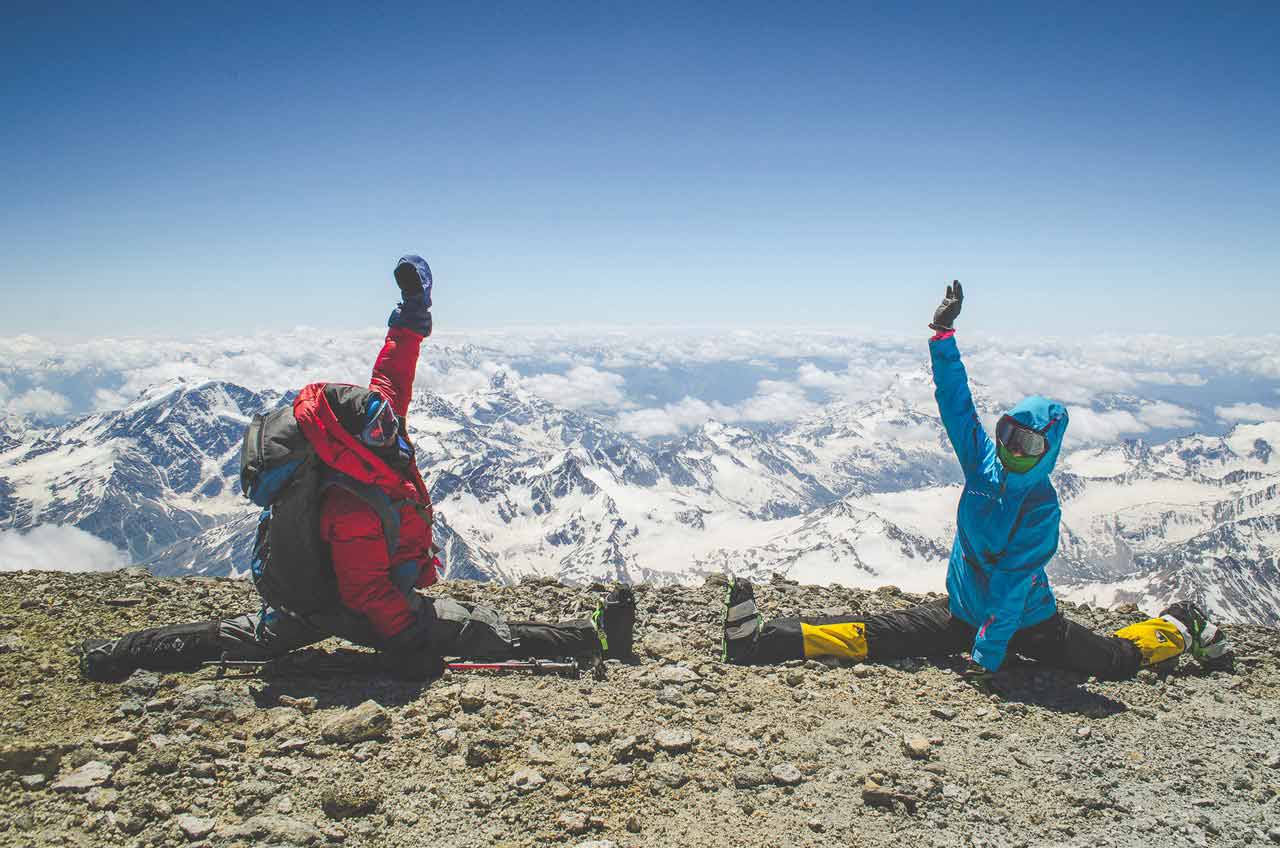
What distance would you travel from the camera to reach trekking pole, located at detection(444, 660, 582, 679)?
23.2ft

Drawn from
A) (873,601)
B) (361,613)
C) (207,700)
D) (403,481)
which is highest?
(403,481)

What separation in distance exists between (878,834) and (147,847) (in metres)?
4.97

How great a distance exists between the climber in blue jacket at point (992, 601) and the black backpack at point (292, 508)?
4683mm

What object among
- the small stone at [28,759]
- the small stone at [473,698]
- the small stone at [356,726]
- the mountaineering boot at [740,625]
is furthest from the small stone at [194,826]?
the mountaineering boot at [740,625]

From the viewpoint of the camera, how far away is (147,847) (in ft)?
13.2

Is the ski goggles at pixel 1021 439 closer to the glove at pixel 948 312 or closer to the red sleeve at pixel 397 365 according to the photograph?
the glove at pixel 948 312

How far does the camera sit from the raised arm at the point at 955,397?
762 cm

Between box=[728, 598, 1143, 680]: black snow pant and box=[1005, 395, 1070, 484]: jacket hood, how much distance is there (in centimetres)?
190

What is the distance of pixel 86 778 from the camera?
4.54 metres

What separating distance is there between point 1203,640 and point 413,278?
1173cm

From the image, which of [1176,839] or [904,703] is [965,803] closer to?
[1176,839]

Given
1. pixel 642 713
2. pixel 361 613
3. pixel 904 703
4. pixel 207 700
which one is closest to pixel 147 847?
pixel 207 700

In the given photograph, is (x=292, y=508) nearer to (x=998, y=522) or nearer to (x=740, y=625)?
(x=740, y=625)

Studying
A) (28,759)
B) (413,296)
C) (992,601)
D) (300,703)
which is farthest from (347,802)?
(992,601)
